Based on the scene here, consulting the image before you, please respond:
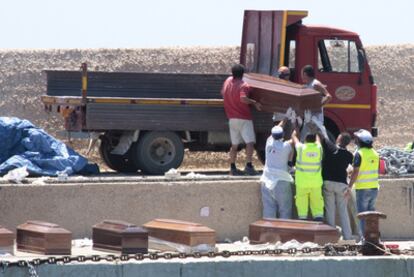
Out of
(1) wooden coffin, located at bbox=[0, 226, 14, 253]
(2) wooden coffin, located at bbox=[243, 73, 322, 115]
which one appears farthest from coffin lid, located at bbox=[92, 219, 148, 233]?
(2) wooden coffin, located at bbox=[243, 73, 322, 115]

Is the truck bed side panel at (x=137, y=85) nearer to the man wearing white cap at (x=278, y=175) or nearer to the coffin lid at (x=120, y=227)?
the man wearing white cap at (x=278, y=175)

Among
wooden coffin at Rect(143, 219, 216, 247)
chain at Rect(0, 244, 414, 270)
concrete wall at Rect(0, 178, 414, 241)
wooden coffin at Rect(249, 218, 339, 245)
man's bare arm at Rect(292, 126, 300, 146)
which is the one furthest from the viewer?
man's bare arm at Rect(292, 126, 300, 146)

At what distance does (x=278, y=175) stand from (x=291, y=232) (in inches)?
80.2

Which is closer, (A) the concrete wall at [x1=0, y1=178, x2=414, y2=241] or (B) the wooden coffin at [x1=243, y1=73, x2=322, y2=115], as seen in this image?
(A) the concrete wall at [x1=0, y1=178, x2=414, y2=241]

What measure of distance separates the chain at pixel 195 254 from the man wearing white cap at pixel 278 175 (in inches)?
122

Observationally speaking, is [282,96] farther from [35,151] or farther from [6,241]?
[6,241]

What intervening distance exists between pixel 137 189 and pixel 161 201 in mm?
384

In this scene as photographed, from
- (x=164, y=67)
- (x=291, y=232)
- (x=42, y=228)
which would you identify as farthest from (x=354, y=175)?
(x=164, y=67)

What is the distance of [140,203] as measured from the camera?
63.5 ft

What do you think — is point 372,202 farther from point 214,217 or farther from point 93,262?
point 93,262

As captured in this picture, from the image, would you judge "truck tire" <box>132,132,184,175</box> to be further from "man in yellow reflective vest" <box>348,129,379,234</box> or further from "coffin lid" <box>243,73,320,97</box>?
"man in yellow reflective vest" <box>348,129,379,234</box>

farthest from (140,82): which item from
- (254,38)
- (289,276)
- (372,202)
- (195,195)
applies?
(289,276)

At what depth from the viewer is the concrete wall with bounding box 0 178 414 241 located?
1895 cm

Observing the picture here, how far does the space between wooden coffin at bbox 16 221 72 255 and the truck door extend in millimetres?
8565
